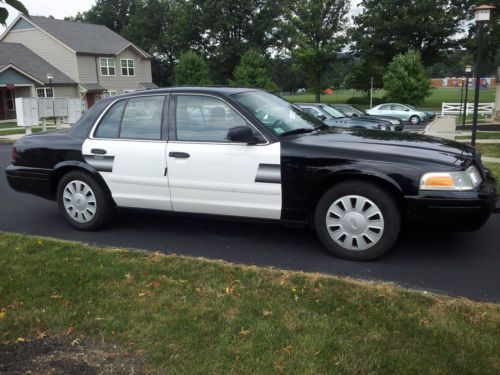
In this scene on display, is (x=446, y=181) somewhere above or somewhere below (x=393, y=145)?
below

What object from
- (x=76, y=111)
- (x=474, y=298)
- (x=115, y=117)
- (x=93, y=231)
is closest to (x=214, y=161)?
(x=115, y=117)

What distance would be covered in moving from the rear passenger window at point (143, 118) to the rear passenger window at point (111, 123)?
0.22 ft

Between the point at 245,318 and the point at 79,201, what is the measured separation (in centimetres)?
297

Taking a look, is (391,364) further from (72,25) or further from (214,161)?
(72,25)

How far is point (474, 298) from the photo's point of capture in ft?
11.9

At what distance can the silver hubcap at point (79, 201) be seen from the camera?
5480mm

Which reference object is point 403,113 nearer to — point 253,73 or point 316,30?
point 316,30

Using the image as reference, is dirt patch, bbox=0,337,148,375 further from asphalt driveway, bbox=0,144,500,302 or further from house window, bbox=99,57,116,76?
house window, bbox=99,57,116,76

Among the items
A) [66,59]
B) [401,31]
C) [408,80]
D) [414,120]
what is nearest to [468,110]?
[408,80]

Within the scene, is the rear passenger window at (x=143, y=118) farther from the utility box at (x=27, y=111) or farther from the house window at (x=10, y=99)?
the house window at (x=10, y=99)

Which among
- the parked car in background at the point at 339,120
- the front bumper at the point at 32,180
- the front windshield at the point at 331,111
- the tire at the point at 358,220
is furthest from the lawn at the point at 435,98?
the front bumper at the point at 32,180

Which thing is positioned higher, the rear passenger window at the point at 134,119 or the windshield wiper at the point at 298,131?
the rear passenger window at the point at 134,119

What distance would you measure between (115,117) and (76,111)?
64.0 ft

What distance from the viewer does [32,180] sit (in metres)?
5.77
